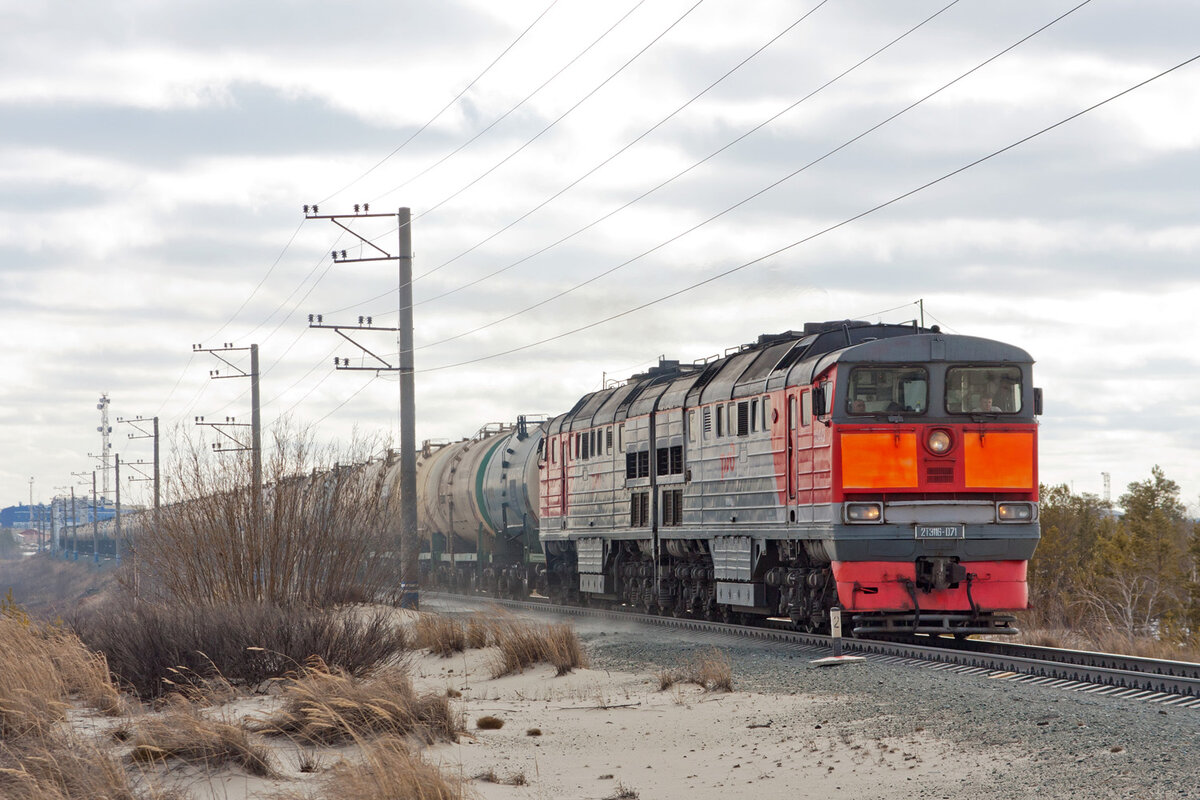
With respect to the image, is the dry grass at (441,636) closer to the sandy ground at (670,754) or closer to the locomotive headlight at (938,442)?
the sandy ground at (670,754)

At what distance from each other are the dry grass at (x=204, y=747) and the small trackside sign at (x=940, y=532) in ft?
31.4

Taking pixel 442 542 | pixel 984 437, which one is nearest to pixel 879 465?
pixel 984 437

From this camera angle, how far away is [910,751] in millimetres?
Answer: 9633

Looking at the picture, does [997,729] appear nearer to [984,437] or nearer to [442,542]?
[984,437]

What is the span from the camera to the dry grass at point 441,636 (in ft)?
64.8

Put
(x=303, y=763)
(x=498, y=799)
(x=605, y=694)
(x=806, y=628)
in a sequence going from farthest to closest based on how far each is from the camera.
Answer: (x=806, y=628), (x=605, y=694), (x=303, y=763), (x=498, y=799)

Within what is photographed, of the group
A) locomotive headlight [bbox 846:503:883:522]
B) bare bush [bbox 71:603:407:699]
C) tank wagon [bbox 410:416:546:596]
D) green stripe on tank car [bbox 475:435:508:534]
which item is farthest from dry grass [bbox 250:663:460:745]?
green stripe on tank car [bbox 475:435:508:534]

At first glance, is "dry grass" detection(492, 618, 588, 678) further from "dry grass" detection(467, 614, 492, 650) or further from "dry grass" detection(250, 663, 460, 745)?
"dry grass" detection(250, 663, 460, 745)

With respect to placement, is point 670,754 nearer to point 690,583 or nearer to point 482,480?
point 690,583

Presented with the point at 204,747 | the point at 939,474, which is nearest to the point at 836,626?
the point at 939,474

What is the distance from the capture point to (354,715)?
11.0 meters

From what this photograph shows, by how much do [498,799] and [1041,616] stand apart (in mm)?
25340

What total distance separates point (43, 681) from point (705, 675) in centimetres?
663

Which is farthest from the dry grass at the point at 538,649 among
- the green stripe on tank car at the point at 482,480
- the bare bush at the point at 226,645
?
the green stripe on tank car at the point at 482,480
